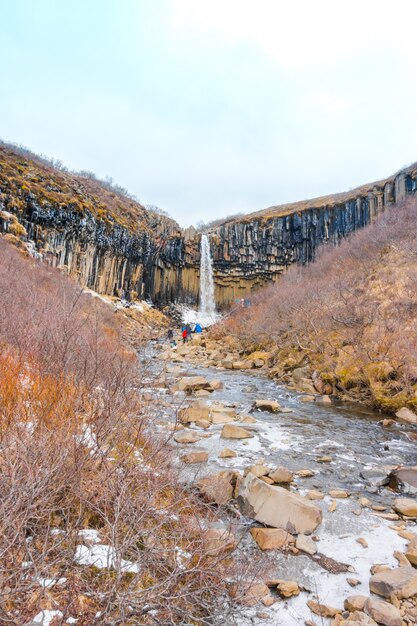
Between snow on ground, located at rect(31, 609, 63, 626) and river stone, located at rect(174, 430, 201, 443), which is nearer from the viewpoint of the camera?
snow on ground, located at rect(31, 609, 63, 626)

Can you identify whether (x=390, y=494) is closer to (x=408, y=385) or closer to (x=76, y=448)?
(x=76, y=448)

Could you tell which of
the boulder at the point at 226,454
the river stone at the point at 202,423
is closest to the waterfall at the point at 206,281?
the river stone at the point at 202,423

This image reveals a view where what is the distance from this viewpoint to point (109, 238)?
106 feet

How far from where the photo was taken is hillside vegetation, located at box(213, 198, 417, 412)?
828cm

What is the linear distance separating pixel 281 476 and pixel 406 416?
13.6ft

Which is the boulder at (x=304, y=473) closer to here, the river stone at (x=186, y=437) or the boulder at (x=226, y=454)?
the boulder at (x=226, y=454)

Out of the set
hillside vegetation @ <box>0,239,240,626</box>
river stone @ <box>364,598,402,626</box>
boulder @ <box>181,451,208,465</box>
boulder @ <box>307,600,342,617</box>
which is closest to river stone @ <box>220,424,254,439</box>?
boulder @ <box>181,451,208,465</box>

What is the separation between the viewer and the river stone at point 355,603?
217 centimetres

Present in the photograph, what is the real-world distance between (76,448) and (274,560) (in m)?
1.71

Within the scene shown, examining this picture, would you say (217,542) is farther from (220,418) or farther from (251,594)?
(220,418)

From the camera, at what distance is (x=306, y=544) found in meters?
2.87

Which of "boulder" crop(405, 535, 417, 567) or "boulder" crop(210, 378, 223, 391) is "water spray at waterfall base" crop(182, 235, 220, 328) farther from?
"boulder" crop(405, 535, 417, 567)

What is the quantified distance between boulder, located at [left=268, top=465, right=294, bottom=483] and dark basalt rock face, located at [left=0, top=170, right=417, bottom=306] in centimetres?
2072

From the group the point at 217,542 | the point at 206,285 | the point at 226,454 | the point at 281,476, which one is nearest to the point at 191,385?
the point at 226,454
